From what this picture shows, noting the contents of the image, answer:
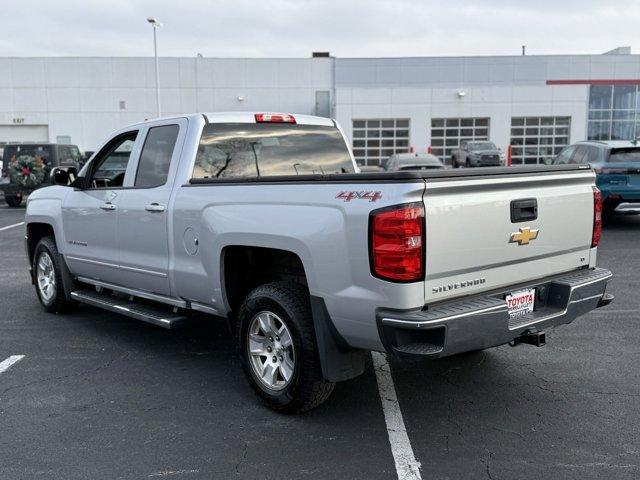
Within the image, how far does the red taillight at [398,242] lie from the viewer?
330cm

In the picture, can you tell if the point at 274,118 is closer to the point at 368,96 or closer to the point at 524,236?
the point at 524,236

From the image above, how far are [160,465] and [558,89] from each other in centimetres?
4103

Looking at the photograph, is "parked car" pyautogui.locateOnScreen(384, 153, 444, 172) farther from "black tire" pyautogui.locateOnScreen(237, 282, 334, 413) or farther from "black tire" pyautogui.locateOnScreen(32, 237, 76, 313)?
"black tire" pyautogui.locateOnScreen(237, 282, 334, 413)

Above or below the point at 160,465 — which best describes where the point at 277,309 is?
above

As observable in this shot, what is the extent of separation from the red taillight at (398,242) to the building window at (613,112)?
43.5m

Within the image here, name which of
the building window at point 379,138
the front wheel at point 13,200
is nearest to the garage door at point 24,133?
the building window at point 379,138

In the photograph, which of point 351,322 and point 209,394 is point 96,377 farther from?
point 351,322

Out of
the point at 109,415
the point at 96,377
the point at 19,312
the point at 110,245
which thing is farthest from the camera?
the point at 19,312

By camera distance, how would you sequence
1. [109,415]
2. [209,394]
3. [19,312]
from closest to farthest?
[109,415] → [209,394] → [19,312]

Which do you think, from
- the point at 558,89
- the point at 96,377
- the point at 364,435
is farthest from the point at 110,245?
the point at 558,89

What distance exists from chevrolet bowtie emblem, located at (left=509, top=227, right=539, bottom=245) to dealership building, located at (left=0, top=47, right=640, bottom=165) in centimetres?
3568

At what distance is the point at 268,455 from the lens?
3.59 metres

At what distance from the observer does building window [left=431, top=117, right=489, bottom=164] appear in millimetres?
40375

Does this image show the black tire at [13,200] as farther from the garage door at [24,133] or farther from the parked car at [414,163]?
the garage door at [24,133]
